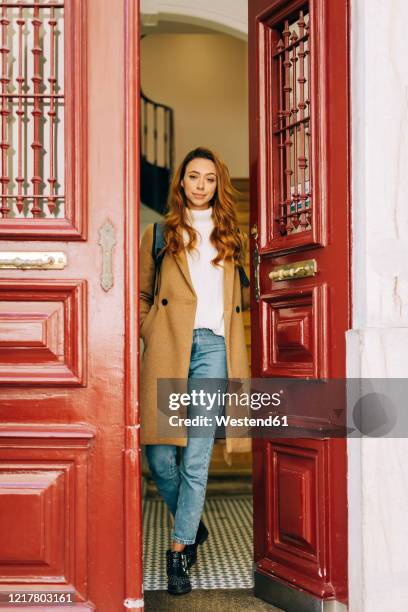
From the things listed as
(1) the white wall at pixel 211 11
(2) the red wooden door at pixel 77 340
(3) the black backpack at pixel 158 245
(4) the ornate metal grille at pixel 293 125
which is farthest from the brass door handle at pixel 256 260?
(1) the white wall at pixel 211 11

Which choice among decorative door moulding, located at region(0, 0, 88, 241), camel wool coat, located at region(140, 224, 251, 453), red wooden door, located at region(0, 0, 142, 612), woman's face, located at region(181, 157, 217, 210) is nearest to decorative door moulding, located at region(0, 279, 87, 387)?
red wooden door, located at region(0, 0, 142, 612)

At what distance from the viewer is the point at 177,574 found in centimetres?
303

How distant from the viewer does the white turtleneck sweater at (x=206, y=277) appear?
3188 mm

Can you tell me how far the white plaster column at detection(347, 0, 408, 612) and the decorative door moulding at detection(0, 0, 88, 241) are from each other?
888 mm

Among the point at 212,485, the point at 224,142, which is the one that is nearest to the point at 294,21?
the point at 212,485

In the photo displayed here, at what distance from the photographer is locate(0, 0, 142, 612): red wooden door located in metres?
2.38

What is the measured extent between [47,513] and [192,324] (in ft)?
3.37

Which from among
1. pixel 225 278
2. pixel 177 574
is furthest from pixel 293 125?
pixel 177 574

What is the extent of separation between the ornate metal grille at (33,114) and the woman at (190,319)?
768 millimetres

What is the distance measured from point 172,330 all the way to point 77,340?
2.53ft

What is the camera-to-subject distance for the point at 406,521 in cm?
249

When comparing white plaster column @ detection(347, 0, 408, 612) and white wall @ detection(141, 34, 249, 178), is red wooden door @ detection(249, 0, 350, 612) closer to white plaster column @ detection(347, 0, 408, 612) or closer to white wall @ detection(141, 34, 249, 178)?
white plaster column @ detection(347, 0, 408, 612)

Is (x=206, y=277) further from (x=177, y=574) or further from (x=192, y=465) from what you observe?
(x=177, y=574)

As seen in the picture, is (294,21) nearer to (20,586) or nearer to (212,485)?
(20,586)
